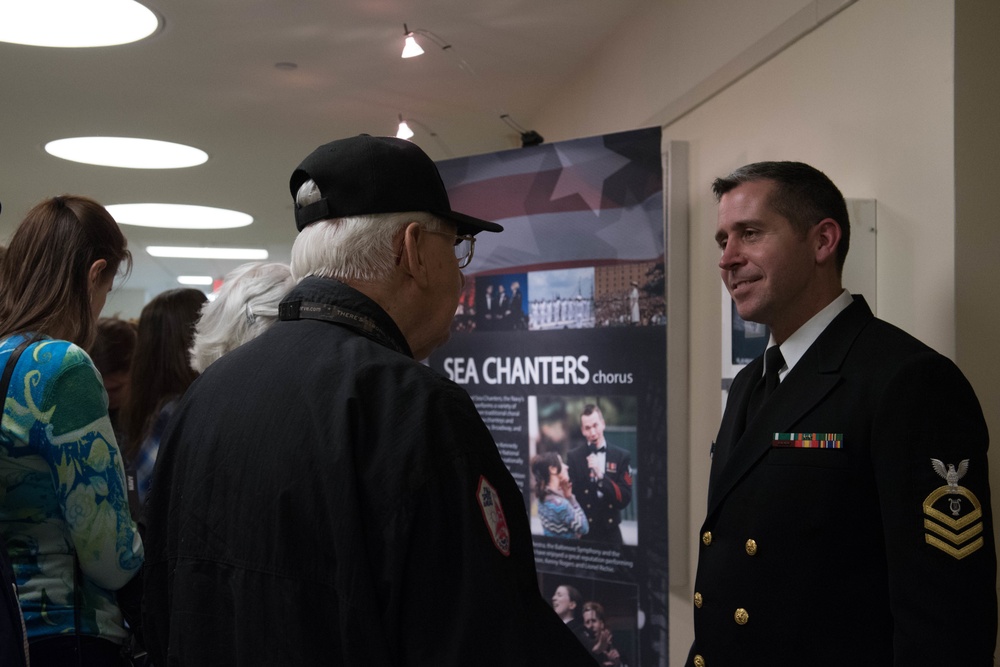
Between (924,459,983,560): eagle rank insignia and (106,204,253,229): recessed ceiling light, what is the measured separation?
9762mm

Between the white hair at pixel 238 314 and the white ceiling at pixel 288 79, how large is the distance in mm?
2525

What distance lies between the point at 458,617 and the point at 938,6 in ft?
6.29

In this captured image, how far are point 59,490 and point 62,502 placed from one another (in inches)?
1.0

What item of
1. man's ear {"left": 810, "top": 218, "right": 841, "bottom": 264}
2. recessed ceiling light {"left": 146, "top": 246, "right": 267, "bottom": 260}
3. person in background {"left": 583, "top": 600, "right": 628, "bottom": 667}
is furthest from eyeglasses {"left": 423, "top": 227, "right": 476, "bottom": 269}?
recessed ceiling light {"left": 146, "top": 246, "right": 267, "bottom": 260}

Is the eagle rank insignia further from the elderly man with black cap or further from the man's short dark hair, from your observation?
the elderly man with black cap

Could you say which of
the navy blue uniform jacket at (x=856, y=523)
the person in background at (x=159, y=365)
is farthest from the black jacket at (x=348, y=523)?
the person in background at (x=159, y=365)

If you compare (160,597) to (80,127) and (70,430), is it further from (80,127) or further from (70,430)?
(80,127)

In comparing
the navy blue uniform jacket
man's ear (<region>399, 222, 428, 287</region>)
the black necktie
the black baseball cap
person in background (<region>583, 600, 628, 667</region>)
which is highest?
the black baseball cap

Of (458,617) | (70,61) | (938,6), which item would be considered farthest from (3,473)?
(70,61)

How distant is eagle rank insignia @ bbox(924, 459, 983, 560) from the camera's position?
5.23 ft

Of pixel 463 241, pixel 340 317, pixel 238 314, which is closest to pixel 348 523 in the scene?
pixel 340 317

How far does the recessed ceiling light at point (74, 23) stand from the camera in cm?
469

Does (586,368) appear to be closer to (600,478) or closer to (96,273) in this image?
(600,478)

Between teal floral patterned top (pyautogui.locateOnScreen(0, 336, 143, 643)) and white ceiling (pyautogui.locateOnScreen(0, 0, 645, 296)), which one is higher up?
white ceiling (pyautogui.locateOnScreen(0, 0, 645, 296))
